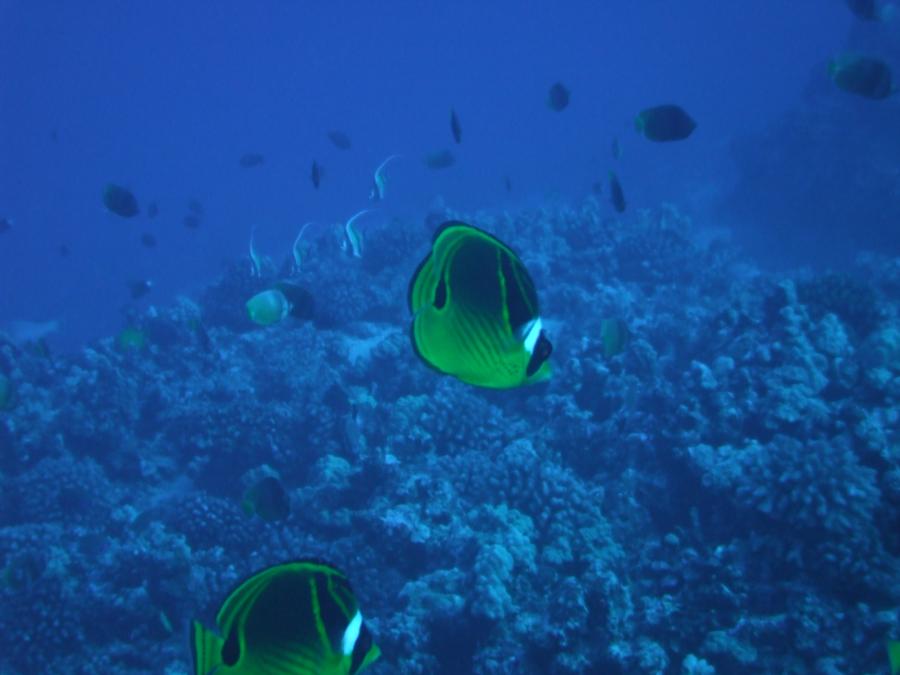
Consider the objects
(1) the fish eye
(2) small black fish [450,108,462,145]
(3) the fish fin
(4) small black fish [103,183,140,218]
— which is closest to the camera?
(1) the fish eye

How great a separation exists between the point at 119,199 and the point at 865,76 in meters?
9.07

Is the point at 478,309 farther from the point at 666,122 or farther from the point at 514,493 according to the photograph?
the point at 666,122

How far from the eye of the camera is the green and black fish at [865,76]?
17.8 ft

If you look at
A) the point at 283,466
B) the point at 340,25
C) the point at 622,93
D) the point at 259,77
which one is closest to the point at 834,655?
the point at 283,466

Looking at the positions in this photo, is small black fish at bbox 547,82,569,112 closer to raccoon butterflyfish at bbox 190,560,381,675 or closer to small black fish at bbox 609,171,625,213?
small black fish at bbox 609,171,625,213

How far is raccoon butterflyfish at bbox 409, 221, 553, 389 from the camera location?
1340 millimetres

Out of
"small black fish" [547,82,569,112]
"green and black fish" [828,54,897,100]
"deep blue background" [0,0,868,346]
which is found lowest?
"green and black fish" [828,54,897,100]

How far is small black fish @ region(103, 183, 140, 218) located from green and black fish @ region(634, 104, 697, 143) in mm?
6744

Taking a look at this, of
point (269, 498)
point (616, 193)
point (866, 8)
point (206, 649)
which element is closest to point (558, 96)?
point (616, 193)

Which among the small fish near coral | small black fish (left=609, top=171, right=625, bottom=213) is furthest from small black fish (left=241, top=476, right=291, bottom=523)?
small black fish (left=609, top=171, right=625, bottom=213)

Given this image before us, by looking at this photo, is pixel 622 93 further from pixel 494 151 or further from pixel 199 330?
pixel 199 330

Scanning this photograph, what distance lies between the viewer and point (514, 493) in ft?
20.9

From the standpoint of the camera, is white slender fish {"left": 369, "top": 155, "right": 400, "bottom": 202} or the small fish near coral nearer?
the small fish near coral

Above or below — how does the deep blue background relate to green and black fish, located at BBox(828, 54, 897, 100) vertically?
above
